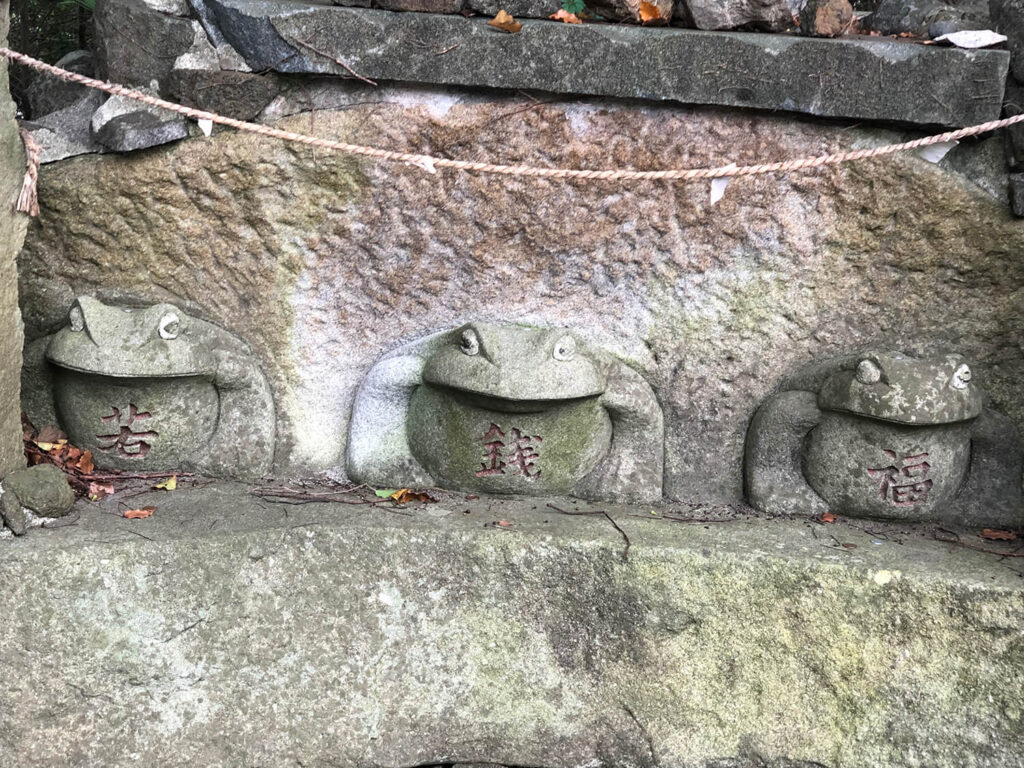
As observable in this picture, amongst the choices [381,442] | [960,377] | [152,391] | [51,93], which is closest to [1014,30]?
[960,377]

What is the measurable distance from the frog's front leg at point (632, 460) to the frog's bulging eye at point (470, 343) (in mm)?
470

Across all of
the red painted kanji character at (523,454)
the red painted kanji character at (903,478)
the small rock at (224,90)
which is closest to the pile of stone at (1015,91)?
the red painted kanji character at (903,478)

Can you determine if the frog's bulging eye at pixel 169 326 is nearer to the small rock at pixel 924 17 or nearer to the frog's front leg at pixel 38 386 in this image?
the frog's front leg at pixel 38 386

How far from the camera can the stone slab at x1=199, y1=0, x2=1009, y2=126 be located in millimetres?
2904

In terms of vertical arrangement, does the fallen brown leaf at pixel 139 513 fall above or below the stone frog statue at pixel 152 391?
below

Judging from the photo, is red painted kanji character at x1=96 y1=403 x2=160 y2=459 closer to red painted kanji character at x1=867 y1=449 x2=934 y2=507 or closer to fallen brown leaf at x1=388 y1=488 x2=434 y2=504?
fallen brown leaf at x1=388 y1=488 x2=434 y2=504

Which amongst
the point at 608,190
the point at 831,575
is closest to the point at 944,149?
the point at 608,190

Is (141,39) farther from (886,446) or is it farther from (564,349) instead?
(886,446)

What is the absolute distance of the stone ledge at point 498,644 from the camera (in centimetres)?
279

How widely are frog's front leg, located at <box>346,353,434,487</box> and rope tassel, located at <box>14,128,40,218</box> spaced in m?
1.06

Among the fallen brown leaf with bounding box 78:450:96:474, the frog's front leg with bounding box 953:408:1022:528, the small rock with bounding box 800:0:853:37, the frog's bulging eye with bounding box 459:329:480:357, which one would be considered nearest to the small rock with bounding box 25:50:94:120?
the fallen brown leaf with bounding box 78:450:96:474

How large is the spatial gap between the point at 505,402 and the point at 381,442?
494 mm

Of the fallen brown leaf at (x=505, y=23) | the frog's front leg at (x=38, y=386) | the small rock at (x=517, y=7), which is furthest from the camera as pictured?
the frog's front leg at (x=38, y=386)

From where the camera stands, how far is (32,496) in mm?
2869
